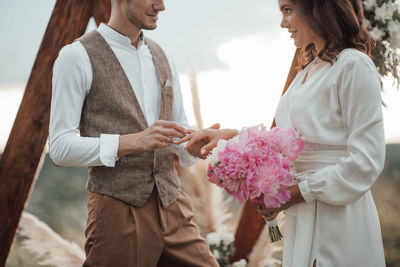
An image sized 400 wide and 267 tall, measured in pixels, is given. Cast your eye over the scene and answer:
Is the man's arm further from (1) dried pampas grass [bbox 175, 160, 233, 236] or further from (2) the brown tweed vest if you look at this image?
(1) dried pampas grass [bbox 175, 160, 233, 236]

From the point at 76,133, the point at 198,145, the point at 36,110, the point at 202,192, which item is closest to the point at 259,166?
the point at 198,145

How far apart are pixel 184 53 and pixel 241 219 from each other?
1.52 m

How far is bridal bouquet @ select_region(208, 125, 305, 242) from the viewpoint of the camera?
132 centimetres

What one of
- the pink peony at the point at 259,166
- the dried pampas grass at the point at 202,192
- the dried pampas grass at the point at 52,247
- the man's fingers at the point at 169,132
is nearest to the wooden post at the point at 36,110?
the dried pampas grass at the point at 52,247

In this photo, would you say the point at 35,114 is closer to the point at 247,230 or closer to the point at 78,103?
the point at 78,103

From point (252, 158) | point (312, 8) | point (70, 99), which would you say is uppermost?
point (312, 8)

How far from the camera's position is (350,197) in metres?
1.35

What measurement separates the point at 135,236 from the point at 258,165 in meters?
0.66

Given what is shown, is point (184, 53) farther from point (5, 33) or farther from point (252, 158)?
point (252, 158)

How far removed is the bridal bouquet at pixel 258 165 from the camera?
4.33 ft

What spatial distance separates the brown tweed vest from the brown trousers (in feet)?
0.16

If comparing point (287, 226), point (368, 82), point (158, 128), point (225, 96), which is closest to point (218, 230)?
point (225, 96)

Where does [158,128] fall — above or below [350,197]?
above

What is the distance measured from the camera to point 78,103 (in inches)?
63.7
